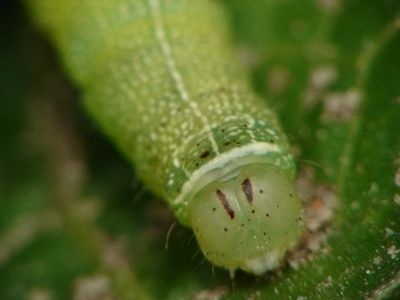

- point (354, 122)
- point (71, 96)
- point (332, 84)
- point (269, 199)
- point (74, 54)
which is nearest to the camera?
point (269, 199)

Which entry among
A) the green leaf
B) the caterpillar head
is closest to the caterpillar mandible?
the caterpillar head

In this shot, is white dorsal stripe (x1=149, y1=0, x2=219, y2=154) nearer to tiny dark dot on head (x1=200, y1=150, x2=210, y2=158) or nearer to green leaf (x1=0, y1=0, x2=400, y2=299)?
tiny dark dot on head (x1=200, y1=150, x2=210, y2=158)

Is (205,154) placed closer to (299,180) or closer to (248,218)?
(248,218)

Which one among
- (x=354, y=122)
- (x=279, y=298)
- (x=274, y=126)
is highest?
(x=274, y=126)

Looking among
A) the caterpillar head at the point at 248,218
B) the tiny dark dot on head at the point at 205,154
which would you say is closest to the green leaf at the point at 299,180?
the caterpillar head at the point at 248,218

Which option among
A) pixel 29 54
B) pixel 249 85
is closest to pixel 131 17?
pixel 249 85

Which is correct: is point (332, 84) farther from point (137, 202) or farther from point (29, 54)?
point (29, 54)

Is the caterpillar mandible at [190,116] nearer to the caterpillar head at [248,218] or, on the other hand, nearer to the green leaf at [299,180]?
the caterpillar head at [248,218]

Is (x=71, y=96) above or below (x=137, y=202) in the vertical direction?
above
